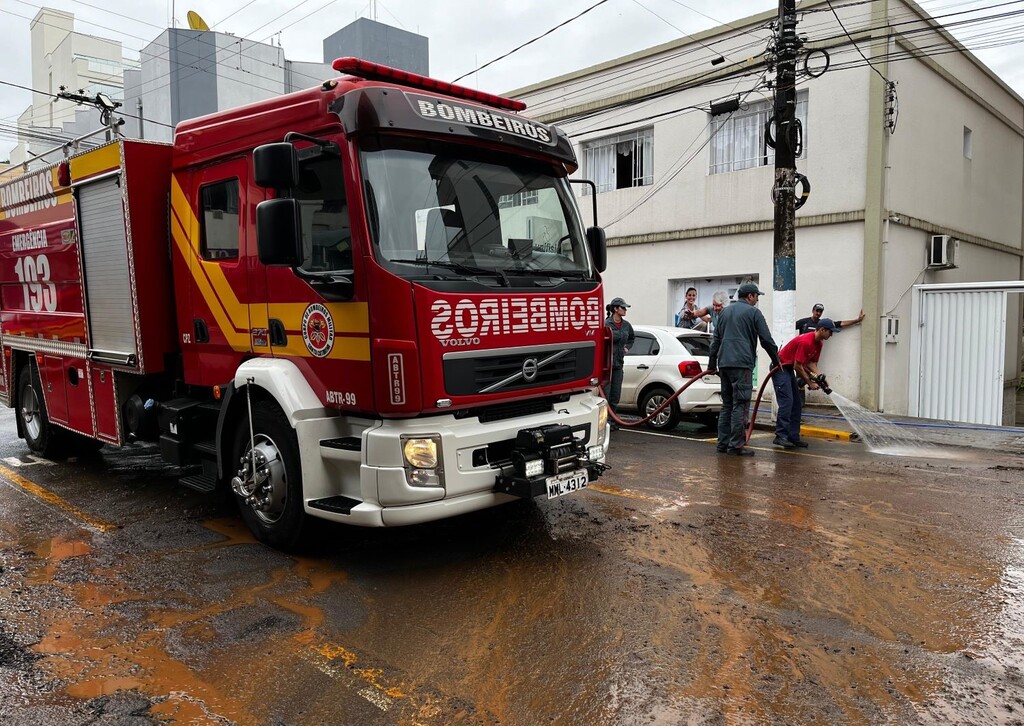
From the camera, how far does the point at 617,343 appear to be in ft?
32.6

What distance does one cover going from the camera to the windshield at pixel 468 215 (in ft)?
13.8

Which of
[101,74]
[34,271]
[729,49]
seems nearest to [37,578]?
[34,271]

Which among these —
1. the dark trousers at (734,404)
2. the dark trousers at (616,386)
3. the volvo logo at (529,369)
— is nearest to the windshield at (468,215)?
the volvo logo at (529,369)

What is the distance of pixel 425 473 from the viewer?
4.17m

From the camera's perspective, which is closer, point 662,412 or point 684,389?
point 684,389

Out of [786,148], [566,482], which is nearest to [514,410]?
[566,482]

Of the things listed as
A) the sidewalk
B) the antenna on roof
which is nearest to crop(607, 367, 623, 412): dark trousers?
the sidewalk

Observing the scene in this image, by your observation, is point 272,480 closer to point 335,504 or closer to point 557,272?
point 335,504

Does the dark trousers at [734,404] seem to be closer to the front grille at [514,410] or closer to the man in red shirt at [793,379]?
the man in red shirt at [793,379]

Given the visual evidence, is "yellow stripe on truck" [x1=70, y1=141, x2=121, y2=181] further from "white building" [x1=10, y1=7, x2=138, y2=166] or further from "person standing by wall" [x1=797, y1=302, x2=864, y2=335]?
"white building" [x1=10, y1=7, x2=138, y2=166]

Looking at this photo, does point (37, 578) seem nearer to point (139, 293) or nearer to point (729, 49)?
point (139, 293)

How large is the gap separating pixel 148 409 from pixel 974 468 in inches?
318

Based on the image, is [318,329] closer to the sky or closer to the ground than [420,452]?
closer to the sky

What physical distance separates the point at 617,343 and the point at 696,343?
1169 mm
